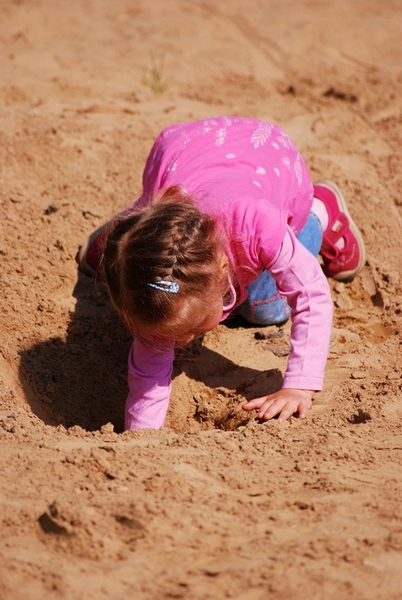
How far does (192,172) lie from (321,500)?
1.48 meters

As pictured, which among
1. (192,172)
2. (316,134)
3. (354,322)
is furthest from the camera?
(316,134)

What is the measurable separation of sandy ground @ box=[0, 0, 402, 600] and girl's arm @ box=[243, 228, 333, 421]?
10cm

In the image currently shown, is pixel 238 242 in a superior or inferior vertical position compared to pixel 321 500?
superior

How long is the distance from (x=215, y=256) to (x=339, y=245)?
4.25 feet

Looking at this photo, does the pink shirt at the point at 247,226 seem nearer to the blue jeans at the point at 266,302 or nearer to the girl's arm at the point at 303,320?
the girl's arm at the point at 303,320

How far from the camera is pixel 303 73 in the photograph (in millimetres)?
5391

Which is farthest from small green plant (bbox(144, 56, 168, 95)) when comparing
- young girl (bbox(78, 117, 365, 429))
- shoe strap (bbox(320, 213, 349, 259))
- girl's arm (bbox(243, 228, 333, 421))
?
girl's arm (bbox(243, 228, 333, 421))

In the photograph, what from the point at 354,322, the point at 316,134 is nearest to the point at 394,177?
the point at 316,134

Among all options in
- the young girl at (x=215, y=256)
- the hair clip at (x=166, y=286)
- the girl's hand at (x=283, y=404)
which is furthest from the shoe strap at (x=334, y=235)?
the hair clip at (x=166, y=286)

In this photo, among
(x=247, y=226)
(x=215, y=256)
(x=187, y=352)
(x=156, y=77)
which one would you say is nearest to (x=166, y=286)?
(x=215, y=256)

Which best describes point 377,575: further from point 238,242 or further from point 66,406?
point 66,406

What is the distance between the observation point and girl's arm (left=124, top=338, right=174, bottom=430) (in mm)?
2744

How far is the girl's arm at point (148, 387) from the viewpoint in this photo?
2744 mm

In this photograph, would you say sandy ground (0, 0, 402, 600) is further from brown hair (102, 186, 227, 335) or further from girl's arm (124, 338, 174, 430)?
brown hair (102, 186, 227, 335)
